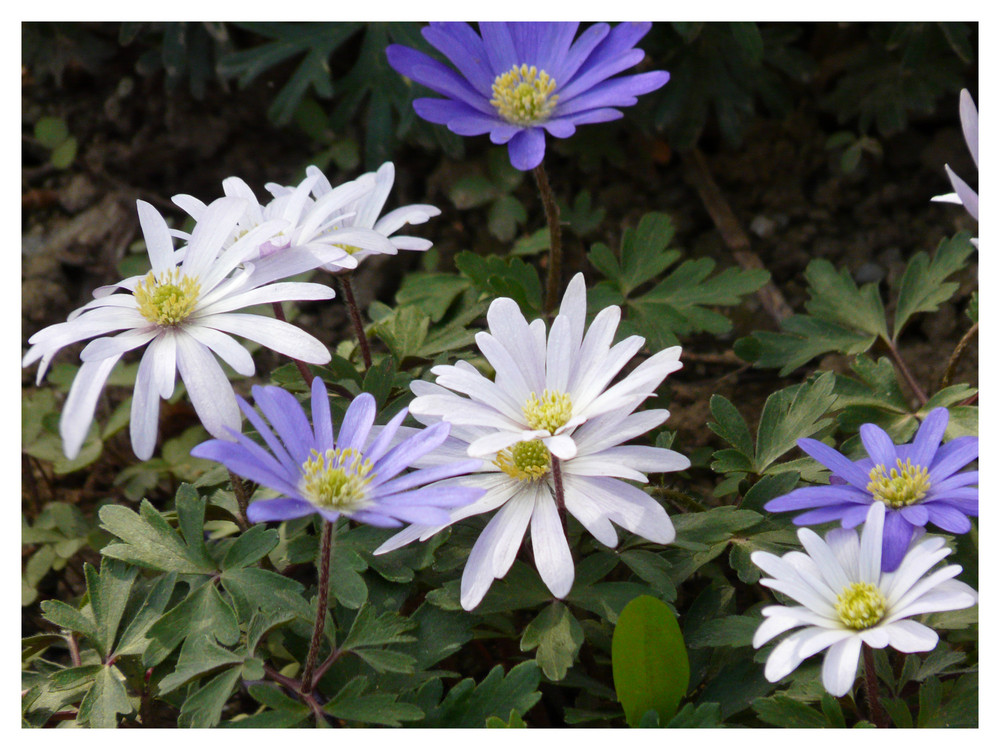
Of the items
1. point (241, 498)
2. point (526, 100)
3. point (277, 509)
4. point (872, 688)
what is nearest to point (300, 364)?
point (241, 498)

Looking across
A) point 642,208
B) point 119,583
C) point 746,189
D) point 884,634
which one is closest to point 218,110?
point 642,208

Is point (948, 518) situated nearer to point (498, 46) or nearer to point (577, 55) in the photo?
point (577, 55)

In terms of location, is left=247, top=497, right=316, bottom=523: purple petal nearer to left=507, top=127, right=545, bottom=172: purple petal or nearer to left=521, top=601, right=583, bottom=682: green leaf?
left=521, top=601, right=583, bottom=682: green leaf

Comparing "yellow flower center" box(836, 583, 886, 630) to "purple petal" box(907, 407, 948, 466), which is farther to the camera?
"purple petal" box(907, 407, 948, 466)

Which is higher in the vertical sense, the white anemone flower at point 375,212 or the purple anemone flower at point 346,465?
the white anemone flower at point 375,212

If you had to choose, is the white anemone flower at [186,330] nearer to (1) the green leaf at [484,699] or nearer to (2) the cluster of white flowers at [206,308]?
(2) the cluster of white flowers at [206,308]

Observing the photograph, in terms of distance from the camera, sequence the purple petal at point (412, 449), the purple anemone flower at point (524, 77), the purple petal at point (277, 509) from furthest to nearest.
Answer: the purple anemone flower at point (524, 77), the purple petal at point (412, 449), the purple petal at point (277, 509)

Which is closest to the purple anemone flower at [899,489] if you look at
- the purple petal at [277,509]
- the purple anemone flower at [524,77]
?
the purple petal at [277,509]

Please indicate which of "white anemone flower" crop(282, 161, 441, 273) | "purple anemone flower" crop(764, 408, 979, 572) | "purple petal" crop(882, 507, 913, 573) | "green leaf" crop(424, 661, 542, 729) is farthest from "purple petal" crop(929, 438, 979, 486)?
"white anemone flower" crop(282, 161, 441, 273)
